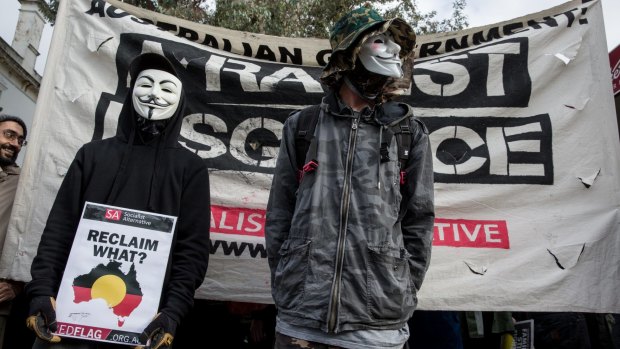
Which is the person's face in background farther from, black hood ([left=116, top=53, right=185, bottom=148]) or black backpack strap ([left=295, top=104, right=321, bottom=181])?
black backpack strap ([left=295, top=104, right=321, bottom=181])

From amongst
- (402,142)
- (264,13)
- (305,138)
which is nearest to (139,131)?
(305,138)

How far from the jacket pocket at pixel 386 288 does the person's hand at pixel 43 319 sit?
49.5 inches

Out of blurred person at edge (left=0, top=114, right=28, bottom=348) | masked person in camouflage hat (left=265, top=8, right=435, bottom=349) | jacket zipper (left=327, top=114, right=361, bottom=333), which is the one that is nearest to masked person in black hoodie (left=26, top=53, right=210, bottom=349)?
masked person in camouflage hat (left=265, top=8, right=435, bottom=349)

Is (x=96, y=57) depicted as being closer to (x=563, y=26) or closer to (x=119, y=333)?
(x=119, y=333)

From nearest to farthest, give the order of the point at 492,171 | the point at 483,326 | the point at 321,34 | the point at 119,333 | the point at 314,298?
the point at 314,298, the point at 119,333, the point at 492,171, the point at 483,326, the point at 321,34

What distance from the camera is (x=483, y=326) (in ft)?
11.8

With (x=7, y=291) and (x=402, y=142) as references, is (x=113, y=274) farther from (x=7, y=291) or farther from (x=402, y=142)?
(x=402, y=142)

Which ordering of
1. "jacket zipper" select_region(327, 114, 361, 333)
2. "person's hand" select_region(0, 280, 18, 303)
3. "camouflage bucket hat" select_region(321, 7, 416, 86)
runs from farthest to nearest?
"person's hand" select_region(0, 280, 18, 303)
"camouflage bucket hat" select_region(321, 7, 416, 86)
"jacket zipper" select_region(327, 114, 361, 333)

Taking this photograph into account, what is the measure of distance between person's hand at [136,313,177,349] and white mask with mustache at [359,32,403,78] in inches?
53.9

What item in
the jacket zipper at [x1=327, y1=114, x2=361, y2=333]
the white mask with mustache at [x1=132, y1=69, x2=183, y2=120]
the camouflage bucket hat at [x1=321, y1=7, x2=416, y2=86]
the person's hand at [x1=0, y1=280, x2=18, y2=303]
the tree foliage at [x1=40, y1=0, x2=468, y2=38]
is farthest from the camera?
the tree foliage at [x1=40, y1=0, x2=468, y2=38]

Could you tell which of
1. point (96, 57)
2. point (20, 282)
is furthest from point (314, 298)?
point (96, 57)

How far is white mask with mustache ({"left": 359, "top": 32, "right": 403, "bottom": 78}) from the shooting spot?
2137mm

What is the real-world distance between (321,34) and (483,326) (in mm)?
8179

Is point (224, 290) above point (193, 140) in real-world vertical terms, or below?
below
